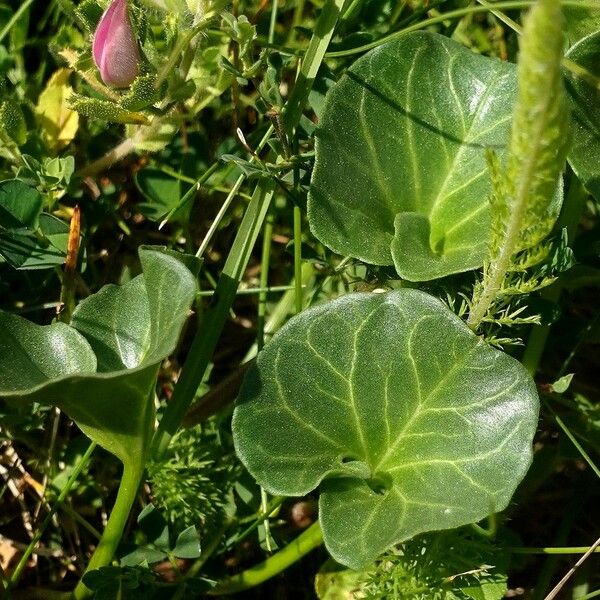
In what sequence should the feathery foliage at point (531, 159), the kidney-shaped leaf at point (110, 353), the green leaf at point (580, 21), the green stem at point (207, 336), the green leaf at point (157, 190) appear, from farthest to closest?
the green leaf at point (157, 190)
the green leaf at point (580, 21)
the green stem at point (207, 336)
the kidney-shaped leaf at point (110, 353)
the feathery foliage at point (531, 159)

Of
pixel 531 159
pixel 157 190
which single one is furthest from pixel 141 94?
pixel 531 159

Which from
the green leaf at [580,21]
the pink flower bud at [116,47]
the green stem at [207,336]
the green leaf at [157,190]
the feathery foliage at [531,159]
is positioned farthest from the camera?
the green leaf at [157,190]

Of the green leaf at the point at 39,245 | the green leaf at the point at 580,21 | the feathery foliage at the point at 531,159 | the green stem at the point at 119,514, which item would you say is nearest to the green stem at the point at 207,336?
the green stem at the point at 119,514

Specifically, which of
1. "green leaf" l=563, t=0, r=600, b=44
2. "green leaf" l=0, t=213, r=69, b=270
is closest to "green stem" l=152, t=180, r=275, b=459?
"green leaf" l=0, t=213, r=69, b=270

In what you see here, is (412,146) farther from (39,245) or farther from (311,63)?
(39,245)

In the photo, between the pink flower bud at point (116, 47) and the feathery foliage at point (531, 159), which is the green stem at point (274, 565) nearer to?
the feathery foliage at point (531, 159)

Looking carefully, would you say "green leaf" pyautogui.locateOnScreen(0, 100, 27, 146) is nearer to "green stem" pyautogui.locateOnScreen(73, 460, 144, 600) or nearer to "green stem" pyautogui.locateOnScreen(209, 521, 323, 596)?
"green stem" pyautogui.locateOnScreen(73, 460, 144, 600)
